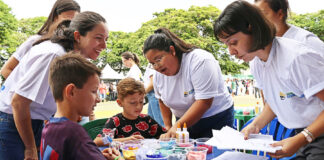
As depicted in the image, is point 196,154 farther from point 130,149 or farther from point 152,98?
point 152,98

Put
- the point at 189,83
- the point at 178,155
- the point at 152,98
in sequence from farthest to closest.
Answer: the point at 152,98 → the point at 189,83 → the point at 178,155

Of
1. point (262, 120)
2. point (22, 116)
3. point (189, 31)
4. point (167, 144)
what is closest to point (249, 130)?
point (262, 120)

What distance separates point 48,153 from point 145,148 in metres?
0.51

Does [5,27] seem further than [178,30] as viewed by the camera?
No

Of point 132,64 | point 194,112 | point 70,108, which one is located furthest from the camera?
point 132,64

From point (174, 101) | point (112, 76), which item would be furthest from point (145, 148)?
point (112, 76)

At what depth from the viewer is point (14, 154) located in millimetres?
1604

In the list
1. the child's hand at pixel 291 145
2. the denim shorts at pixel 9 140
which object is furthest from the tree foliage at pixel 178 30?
the child's hand at pixel 291 145

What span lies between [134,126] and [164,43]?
65 cm

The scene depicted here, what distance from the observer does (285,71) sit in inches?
48.2

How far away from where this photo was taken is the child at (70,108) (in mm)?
1008

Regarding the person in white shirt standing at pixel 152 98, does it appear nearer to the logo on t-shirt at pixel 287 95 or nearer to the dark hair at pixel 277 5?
the dark hair at pixel 277 5

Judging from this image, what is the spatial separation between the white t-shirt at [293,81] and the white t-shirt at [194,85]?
0.44 meters

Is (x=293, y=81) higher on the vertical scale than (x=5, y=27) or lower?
lower
